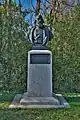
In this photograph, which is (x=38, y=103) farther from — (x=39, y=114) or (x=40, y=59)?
(x=40, y=59)

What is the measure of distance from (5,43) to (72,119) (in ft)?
21.0

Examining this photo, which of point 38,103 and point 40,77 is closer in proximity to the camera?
point 38,103

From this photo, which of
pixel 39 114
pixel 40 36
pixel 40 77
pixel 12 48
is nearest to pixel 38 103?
pixel 40 77

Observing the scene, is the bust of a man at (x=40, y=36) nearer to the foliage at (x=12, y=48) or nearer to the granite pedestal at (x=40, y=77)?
the granite pedestal at (x=40, y=77)

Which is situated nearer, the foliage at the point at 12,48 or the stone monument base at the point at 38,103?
the stone monument base at the point at 38,103

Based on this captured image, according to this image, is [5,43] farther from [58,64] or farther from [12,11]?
[58,64]

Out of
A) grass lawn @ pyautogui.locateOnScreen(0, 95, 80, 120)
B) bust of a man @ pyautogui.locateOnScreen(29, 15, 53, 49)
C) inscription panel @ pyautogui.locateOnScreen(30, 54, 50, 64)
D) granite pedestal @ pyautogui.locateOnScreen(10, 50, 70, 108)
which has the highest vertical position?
bust of a man @ pyautogui.locateOnScreen(29, 15, 53, 49)

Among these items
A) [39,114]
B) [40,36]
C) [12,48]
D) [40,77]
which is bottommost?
[39,114]

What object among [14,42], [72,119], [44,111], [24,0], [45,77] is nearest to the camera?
[72,119]

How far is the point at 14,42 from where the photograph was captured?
1292 cm

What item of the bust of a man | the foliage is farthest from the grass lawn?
the foliage

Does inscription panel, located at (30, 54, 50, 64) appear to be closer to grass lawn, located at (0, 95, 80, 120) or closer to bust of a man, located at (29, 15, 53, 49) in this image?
bust of a man, located at (29, 15, 53, 49)

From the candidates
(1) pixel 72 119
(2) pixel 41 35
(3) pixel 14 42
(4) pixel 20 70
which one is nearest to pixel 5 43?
(3) pixel 14 42

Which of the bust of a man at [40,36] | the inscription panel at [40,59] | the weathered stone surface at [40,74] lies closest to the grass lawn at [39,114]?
the weathered stone surface at [40,74]
